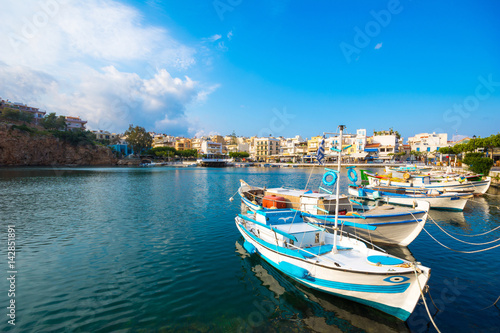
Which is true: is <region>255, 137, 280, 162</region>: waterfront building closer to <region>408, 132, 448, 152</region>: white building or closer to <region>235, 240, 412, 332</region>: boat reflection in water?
<region>408, 132, 448, 152</region>: white building

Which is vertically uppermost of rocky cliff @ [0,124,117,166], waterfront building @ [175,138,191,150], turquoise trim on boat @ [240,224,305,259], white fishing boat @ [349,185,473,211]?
waterfront building @ [175,138,191,150]

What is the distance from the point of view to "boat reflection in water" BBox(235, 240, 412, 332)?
675 cm

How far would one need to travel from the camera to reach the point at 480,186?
92.3 feet

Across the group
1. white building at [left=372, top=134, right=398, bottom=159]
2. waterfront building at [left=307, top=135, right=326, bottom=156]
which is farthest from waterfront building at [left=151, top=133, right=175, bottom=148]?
white building at [left=372, top=134, right=398, bottom=159]

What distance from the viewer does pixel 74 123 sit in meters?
116

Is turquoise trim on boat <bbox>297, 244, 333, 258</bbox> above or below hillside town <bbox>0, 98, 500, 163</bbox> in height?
below

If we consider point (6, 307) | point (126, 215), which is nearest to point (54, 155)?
point (126, 215)

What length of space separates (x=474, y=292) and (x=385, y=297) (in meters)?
4.87

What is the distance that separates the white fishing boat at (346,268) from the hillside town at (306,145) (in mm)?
78983

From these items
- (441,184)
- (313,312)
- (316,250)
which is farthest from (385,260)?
(441,184)

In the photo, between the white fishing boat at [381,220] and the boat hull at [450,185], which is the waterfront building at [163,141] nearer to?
the boat hull at [450,185]

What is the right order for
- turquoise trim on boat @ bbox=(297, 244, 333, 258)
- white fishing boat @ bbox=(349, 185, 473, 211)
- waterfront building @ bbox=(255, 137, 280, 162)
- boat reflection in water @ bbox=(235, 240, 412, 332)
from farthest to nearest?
waterfront building @ bbox=(255, 137, 280, 162) → white fishing boat @ bbox=(349, 185, 473, 211) → turquoise trim on boat @ bbox=(297, 244, 333, 258) → boat reflection in water @ bbox=(235, 240, 412, 332)

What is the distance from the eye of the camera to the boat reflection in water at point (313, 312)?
675 centimetres

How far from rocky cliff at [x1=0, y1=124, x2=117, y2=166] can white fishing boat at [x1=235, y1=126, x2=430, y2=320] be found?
10490cm
